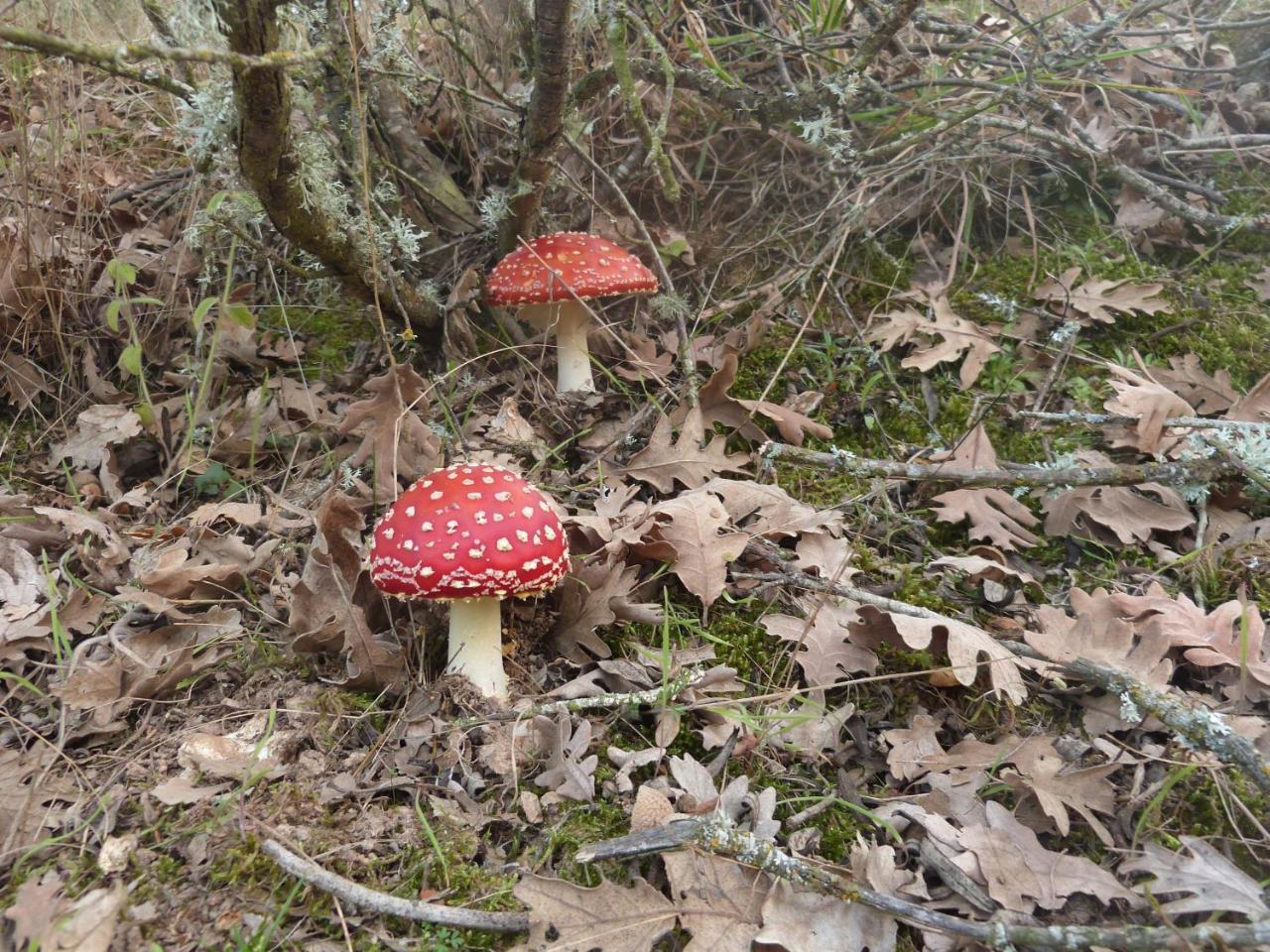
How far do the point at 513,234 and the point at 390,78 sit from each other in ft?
2.69

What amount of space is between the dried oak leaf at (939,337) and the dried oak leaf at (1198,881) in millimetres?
2078

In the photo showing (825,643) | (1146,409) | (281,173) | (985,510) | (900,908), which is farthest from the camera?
(1146,409)

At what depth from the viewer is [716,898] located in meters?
1.77

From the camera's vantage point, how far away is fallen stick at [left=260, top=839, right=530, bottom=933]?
173 cm

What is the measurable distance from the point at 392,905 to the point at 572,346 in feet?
8.60

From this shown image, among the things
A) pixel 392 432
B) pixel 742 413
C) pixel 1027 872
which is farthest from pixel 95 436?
pixel 1027 872

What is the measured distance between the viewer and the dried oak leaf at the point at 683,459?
309cm

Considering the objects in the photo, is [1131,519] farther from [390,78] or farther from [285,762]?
[390,78]

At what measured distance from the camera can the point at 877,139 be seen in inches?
154

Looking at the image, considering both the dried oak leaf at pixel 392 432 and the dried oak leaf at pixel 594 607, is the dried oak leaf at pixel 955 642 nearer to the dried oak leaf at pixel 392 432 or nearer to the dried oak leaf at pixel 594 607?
the dried oak leaf at pixel 594 607

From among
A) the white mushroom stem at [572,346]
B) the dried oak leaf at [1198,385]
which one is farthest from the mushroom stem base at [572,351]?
the dried oak leaf at [1198,385]

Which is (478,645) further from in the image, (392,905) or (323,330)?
(323,330)

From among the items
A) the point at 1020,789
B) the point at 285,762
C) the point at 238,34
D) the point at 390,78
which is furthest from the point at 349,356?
the point at 1020,789

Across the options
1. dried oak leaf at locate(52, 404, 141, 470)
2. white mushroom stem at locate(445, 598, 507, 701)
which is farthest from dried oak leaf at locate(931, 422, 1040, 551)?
dried oak leaf at locate(52, 404, 141, 470)
